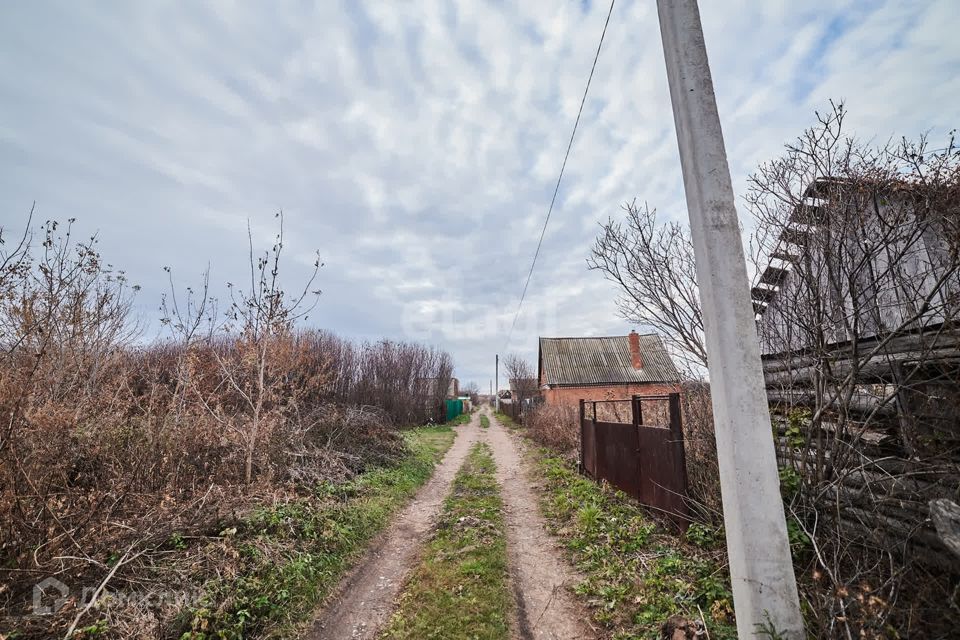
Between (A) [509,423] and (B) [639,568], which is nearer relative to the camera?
(B) [639,568]

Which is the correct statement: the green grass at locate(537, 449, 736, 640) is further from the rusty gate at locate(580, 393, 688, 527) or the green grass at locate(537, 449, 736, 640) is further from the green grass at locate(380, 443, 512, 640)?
the green grass at locate(380, 443, 512, 640)

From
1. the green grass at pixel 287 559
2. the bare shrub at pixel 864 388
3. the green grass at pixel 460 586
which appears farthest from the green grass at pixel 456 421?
the bare shrub at pixel 864 388

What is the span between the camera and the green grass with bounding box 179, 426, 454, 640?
3172mm

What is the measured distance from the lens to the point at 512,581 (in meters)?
4.19

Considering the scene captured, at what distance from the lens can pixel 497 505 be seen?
22.3 feet

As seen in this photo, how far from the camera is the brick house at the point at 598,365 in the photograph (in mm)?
26797

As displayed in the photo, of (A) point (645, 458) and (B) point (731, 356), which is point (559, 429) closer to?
(A) point (645, 458)

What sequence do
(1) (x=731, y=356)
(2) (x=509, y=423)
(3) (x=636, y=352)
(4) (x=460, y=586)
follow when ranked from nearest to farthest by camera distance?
1. (1) (x=731, y=356)
2. (4) (x=460, y=586)
3. (2) (x=509, y=423)
4. (3) (x=636, y=352)

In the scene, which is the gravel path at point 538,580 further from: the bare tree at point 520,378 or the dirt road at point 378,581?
the bare tree at point 520,378

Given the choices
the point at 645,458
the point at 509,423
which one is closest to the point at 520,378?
the point at 509,423

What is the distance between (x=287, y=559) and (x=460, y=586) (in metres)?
1.88

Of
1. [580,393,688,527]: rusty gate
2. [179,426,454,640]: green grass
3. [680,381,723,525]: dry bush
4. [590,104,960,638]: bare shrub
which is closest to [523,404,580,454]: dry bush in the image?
[580,393,688,527]: rusty gate

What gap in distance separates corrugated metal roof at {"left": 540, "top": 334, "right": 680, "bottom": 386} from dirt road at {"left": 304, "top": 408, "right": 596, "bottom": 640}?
21.1m

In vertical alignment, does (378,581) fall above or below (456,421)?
below
